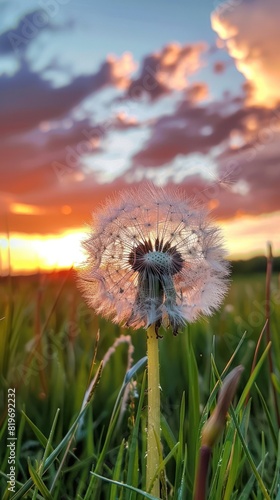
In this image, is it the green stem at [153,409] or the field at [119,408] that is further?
the field at [119,408]

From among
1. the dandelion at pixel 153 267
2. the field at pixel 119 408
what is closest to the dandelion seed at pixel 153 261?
the dandelion at pixel 153 267

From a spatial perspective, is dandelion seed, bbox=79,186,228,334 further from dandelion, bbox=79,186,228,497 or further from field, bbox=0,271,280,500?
field, bbox=0,271,280,500

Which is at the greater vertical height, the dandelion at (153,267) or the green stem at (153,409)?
the dandelion at (153,267)

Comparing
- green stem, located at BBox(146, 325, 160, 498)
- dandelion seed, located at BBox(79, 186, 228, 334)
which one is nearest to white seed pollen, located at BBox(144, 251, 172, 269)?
dandelion seed, located at BBox(79, 186, 228, 334)

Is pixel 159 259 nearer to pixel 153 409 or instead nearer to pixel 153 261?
pixel 153 261

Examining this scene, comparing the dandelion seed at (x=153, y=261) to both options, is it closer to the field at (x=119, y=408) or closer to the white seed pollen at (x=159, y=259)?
the white seed pollen at (x=159, y=259)
